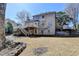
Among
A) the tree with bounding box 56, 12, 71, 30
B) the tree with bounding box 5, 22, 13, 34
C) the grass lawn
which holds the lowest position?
the grass lawn

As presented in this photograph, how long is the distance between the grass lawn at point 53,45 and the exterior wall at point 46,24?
61 mm

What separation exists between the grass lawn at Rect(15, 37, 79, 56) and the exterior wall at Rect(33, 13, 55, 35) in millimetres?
61

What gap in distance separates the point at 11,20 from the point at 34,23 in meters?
0.23

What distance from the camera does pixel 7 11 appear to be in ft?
5.46

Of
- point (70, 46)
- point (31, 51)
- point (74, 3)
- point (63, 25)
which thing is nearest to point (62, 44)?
point (70, 46)

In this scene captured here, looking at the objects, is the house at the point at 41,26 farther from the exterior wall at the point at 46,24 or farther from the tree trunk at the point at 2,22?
the tree trunk at the point at 2,22

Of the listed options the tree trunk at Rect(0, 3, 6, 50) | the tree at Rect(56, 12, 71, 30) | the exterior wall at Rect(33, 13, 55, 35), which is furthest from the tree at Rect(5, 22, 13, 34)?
the tree at Rect(56, 12, 71, 30)

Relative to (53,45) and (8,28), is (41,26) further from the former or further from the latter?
(8,28)

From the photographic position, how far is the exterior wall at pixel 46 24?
1652 mm

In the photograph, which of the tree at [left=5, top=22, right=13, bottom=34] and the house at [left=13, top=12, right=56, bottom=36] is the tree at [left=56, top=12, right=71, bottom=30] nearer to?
the house at [left=13, top=12, right=56, bottom=36]

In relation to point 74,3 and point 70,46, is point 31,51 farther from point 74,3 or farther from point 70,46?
point 74,3

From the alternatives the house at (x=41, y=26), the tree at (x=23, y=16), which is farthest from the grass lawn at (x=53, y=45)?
the tree at (x=23, y=16)

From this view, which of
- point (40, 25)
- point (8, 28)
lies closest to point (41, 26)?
point (40, 25)

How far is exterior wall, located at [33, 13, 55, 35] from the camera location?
1.65m
